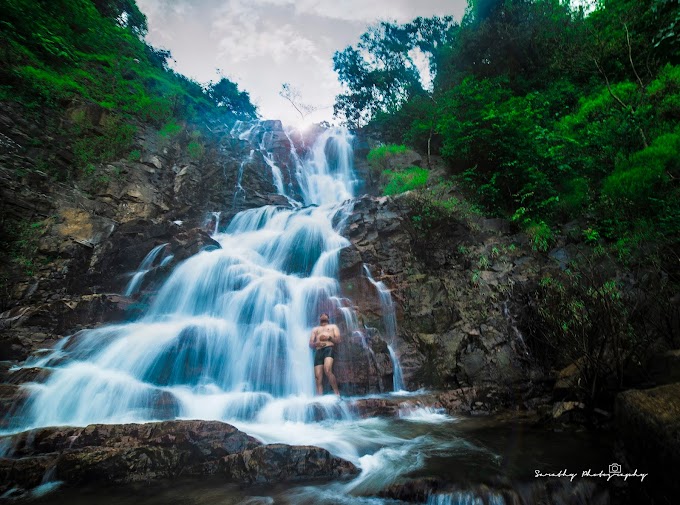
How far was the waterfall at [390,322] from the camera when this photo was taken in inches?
308

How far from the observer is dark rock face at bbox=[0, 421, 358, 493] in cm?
391

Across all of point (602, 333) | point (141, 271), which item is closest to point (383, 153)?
point (141, 271)

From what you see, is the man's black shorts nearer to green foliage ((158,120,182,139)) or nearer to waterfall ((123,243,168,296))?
waterfall ((123,243,168,296))

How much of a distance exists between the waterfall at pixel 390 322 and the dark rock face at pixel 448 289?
132 millimetres

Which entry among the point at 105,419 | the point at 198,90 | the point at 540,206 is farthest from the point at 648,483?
the point at 198,90

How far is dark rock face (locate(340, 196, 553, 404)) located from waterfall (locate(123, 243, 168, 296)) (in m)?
6.43

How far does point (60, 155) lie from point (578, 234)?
17736 millimetres

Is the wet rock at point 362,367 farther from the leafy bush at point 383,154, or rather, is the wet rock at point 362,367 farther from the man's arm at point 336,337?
the leafy bush at point 383,154

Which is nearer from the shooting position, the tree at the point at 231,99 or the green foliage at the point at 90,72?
the green foliage at the point at 90,72

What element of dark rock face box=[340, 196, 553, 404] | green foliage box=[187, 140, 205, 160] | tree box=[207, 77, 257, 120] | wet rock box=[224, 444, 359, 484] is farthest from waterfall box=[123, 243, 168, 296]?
tree box=[207, 77, 257, 120]

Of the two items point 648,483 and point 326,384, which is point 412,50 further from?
point 648,483

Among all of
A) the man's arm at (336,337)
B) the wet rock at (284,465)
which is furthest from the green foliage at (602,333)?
the man's arm at (336,337)

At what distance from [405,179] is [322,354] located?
1004 centimetres

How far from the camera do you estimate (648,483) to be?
289 cm
